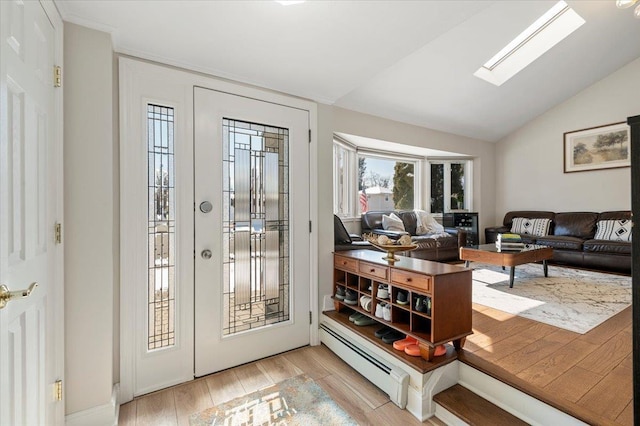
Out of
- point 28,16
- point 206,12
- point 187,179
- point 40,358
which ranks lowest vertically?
point 40,358

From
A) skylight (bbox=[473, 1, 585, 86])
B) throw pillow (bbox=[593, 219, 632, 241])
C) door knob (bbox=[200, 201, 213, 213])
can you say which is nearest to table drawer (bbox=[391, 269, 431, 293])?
door knob (bbox=[200, 201, 213, 213])

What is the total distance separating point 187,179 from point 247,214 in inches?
20.2

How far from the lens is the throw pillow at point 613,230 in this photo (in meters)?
4.36

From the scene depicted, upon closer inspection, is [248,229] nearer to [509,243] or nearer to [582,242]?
[509,243]

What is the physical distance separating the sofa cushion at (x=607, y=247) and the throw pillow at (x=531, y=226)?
811 millimetres

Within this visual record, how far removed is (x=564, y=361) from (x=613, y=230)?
3.97 meters

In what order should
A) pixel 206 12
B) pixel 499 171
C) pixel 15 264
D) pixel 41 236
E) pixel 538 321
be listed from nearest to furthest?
1. pixel 15 264
2. pixel 41 236
3. pixel 206 12
4. pixel 538 321
5. pixel 499 171

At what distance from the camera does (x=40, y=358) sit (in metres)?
1.25

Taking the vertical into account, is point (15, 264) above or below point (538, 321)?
above

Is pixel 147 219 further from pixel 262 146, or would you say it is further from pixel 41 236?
pixel 262 146

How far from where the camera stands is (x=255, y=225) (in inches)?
92.9

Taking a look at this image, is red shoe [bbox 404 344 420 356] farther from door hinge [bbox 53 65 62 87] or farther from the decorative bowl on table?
door hinge [bbox 53 65 62 87]

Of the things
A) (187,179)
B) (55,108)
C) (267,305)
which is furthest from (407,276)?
(55,108)

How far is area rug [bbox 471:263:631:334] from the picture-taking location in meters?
2.65
